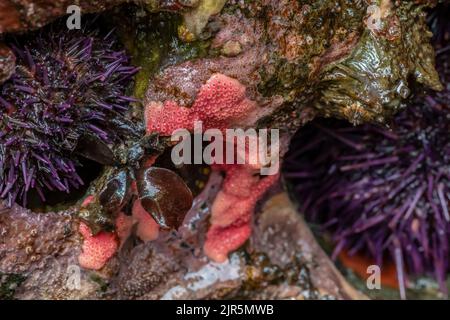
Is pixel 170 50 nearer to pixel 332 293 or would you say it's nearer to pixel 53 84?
pixel 53 84

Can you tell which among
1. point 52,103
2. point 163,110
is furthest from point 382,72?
point 52,103

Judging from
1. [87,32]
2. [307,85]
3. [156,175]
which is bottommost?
[156,175]

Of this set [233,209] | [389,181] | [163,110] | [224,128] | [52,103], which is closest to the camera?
[52,103]

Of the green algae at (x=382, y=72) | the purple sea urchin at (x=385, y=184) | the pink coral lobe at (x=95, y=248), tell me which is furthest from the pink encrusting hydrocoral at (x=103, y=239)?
the purple sea urchin at (x=385, y=184)

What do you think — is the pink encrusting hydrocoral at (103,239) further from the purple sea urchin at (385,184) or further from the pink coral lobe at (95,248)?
the purple sea urchin at (385,184)

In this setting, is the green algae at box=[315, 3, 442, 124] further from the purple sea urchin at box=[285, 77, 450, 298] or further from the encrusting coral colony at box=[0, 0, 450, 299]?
the purple sea urchin at box=[285, 77, 450, 298]

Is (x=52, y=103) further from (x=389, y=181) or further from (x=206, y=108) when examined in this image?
(x=389, y=181)
